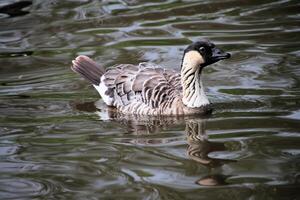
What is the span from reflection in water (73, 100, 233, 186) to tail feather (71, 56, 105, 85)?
0.42 metres

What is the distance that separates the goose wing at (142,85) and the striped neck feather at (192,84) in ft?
0.70

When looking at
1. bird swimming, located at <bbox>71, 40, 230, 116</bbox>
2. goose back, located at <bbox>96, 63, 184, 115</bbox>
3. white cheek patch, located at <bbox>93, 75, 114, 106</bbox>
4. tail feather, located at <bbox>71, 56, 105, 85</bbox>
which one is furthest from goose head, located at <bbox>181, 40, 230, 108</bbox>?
tail feather, located at <bbox>71, 56, 105, 85</bbox>

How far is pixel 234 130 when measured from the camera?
8922 millimetres

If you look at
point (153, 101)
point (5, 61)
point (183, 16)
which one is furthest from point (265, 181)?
point (183, 16)

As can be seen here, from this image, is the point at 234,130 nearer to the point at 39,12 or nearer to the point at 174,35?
the point at 174,35

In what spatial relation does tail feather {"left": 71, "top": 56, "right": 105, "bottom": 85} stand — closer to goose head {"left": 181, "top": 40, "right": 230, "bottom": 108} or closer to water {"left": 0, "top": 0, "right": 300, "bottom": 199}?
water {"left": 0, "top": 0, "right": 300, "bottom": 199}

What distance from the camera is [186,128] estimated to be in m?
9.36

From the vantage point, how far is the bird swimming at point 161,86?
32.4 feet

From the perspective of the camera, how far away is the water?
7.50 metres

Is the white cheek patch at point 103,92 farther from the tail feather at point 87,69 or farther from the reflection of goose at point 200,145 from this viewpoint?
the reflection of goose at point 200,145

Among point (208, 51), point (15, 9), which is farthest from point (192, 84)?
point (15, 9)

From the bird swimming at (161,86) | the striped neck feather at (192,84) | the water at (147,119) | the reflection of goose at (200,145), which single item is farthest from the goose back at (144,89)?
the reflection of goose at (200,145)

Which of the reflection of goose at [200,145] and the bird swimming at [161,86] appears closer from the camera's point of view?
the reflection of goose at [200,145]

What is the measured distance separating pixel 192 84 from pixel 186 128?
94 cm
